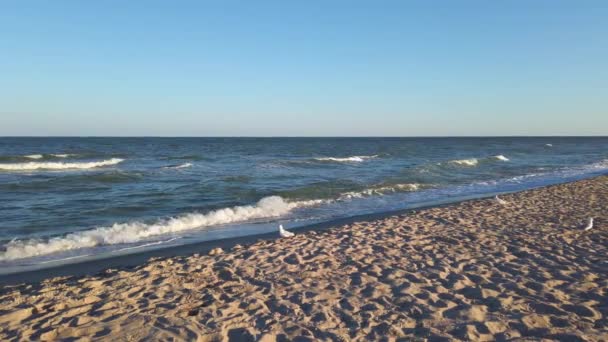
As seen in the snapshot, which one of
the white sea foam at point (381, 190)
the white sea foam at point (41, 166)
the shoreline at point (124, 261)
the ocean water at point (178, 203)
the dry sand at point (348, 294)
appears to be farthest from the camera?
the white sea foam at point (41, 166)

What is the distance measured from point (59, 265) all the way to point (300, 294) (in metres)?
4.51

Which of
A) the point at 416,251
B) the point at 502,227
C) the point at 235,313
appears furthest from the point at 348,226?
the point at 235,313

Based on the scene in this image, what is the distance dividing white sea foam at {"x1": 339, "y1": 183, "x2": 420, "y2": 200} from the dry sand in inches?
281

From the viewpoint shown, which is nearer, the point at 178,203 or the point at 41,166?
the point at 178,203

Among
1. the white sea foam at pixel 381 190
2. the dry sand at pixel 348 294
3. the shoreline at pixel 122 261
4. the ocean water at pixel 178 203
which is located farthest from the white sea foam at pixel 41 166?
the dry sand at pixel 348 294

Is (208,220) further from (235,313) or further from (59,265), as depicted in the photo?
(235,313)

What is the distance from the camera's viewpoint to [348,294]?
204 inches

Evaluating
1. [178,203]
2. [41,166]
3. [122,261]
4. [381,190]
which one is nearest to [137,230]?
[122,261]

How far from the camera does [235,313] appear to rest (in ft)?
15.2

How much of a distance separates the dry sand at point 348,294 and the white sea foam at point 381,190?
7143 millimetres

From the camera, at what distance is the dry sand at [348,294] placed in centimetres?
423

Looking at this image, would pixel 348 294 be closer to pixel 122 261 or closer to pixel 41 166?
pixel 122 261

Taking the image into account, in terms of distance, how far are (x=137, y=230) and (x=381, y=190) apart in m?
9.78

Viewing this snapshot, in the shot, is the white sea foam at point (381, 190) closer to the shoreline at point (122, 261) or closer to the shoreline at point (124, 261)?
the shoreline at point (122, 261)
